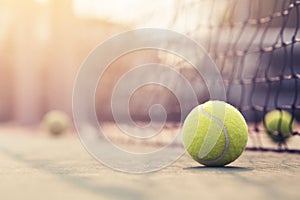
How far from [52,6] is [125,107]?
274 cm

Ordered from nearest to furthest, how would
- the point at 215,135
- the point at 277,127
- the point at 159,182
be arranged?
the point at 159,182 → the point at 215,135 → the point at 277,127

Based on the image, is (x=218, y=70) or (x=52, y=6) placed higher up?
(x=52, y=6)

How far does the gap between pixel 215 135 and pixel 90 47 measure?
5.39m

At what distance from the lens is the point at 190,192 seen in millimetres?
1351

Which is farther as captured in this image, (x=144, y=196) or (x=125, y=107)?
(x=125, y=107)

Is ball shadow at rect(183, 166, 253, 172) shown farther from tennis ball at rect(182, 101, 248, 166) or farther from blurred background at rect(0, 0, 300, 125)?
blurred background at rect(0, 0, 300, 125)

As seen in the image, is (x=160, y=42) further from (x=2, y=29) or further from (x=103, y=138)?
(x=2, y=29)

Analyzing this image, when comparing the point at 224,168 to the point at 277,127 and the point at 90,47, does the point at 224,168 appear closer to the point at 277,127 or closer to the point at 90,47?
the point at 277,127

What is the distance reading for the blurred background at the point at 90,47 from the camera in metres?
4.42

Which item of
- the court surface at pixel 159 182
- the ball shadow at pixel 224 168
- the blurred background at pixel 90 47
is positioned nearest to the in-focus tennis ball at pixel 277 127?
the blurred background at pixel 90 47

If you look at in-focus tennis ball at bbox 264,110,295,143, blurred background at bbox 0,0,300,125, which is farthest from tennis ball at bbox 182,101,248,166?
blurred background at bbox 0,0,300,125

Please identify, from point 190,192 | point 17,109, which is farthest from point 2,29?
point 190,192

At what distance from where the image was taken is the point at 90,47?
23.5ft

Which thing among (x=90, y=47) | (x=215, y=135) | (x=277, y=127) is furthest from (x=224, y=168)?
(x=90, y=47)
